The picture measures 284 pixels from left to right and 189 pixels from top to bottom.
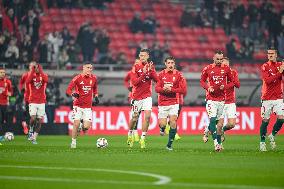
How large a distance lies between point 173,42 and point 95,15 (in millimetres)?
3882

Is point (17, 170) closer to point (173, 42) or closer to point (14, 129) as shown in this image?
point (14, 129)

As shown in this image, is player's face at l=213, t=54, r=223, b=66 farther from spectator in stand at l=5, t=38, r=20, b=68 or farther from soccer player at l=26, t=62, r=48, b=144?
spectator in stand at l=5, t=38, r=20, b=68

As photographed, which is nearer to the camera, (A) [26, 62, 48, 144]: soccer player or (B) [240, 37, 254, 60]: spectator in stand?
(A) [26, 62, 48, 144]: soccer player

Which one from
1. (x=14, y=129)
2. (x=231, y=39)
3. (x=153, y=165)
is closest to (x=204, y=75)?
(x=153, y=165)

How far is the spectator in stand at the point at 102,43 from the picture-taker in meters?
36.1

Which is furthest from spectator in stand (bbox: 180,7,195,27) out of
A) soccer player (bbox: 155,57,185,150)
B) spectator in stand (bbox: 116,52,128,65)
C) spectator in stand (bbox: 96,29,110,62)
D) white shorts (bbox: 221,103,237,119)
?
white shorts (bbox: 221,103,237,119)

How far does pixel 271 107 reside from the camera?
64.5ft

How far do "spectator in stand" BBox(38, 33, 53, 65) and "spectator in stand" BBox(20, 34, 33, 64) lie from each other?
0.41 m

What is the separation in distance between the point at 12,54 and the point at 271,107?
641 inches

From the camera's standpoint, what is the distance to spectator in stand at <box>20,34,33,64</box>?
3391 centimetres

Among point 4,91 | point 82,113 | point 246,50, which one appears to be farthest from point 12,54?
point 82,113

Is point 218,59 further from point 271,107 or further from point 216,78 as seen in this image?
point 271,107

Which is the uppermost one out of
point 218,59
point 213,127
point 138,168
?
point 218,59

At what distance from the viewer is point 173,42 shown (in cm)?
3944
